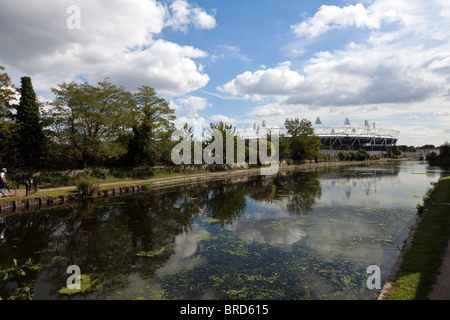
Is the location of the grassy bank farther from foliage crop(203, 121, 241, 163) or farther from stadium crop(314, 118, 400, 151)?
stadium crop(314, 118, 400, 151)

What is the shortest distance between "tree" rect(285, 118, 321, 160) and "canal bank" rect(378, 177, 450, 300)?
182 feet

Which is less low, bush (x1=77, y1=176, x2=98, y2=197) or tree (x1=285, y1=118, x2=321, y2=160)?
tree (x1=285, y1=118, x2=321, y2=160)

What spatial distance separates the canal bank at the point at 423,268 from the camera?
5.20m

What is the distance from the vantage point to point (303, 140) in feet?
209

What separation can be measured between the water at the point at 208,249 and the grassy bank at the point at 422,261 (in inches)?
25.1

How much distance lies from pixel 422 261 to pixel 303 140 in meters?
59.3

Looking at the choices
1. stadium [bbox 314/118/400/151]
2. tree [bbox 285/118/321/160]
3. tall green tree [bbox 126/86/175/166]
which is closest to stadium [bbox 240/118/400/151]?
stadium [bbox 314/118/400/151]

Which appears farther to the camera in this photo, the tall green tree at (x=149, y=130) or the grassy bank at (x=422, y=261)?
the tall green tree at (x=149, y=130)

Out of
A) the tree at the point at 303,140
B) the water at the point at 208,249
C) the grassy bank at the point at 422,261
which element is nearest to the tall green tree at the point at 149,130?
the water at the point at 208,249

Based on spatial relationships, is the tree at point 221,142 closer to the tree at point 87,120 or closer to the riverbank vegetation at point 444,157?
the tree at point 87,120

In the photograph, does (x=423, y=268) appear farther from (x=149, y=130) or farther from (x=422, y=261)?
(x=149, y=130)

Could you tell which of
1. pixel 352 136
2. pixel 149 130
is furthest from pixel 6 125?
pixel 352 136

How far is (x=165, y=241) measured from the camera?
1025 cm

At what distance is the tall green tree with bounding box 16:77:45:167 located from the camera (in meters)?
23.5
